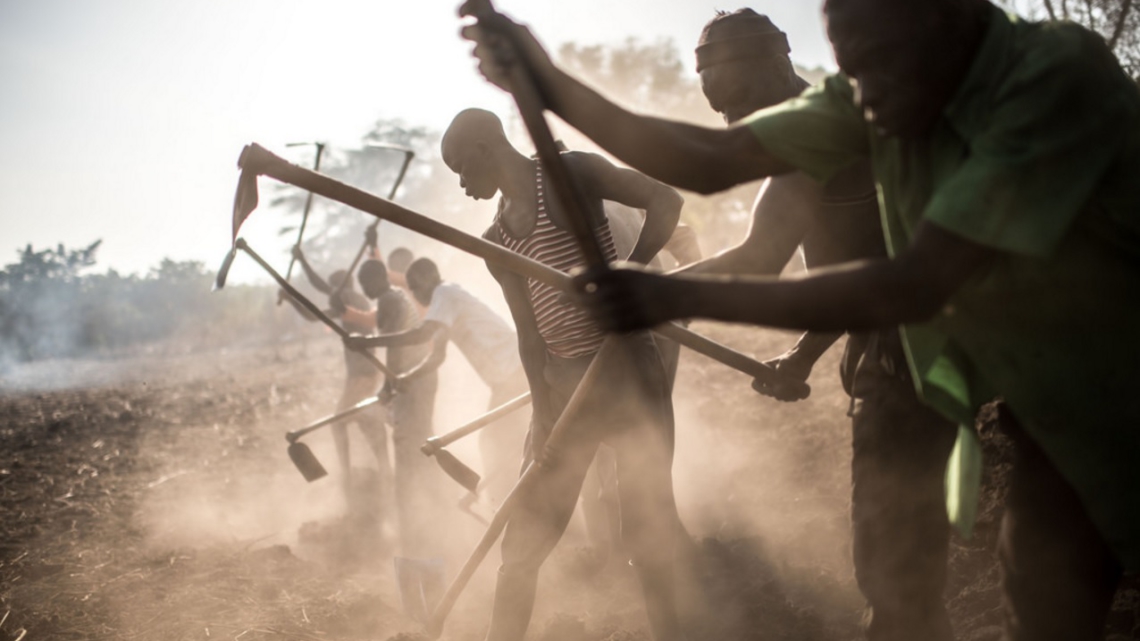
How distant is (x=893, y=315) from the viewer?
4.89 ft

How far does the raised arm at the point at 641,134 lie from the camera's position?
2.00 metres

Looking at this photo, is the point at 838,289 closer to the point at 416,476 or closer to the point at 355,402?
the point at 416,476

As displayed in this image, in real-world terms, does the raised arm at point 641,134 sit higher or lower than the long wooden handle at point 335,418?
higher

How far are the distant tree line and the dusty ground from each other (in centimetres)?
1358

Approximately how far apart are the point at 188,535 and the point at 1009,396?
21.0 ft

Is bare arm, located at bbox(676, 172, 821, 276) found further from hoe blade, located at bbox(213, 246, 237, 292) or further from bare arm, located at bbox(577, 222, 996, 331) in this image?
hoe blade, located at bbox(213, 246, 237, 292)

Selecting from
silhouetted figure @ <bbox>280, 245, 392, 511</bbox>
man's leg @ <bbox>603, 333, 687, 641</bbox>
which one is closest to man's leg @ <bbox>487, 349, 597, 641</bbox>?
man's leg @ <bbox>603, 333, 687, 641</bbox>

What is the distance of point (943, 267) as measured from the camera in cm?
148

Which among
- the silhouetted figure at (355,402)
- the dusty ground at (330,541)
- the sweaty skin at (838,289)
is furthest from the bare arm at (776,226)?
the silhouetted figure at (355,402)

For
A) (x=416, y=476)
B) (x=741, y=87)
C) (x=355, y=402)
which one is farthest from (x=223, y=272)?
(x=355, y=402)

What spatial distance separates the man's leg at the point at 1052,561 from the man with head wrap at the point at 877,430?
0.44 metres

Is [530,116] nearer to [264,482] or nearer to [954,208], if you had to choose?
[954,208]

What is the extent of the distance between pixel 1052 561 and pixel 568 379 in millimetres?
1933

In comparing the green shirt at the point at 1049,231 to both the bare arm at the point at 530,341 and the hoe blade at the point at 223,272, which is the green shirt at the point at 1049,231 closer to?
the bare arm at the point at 530,341
